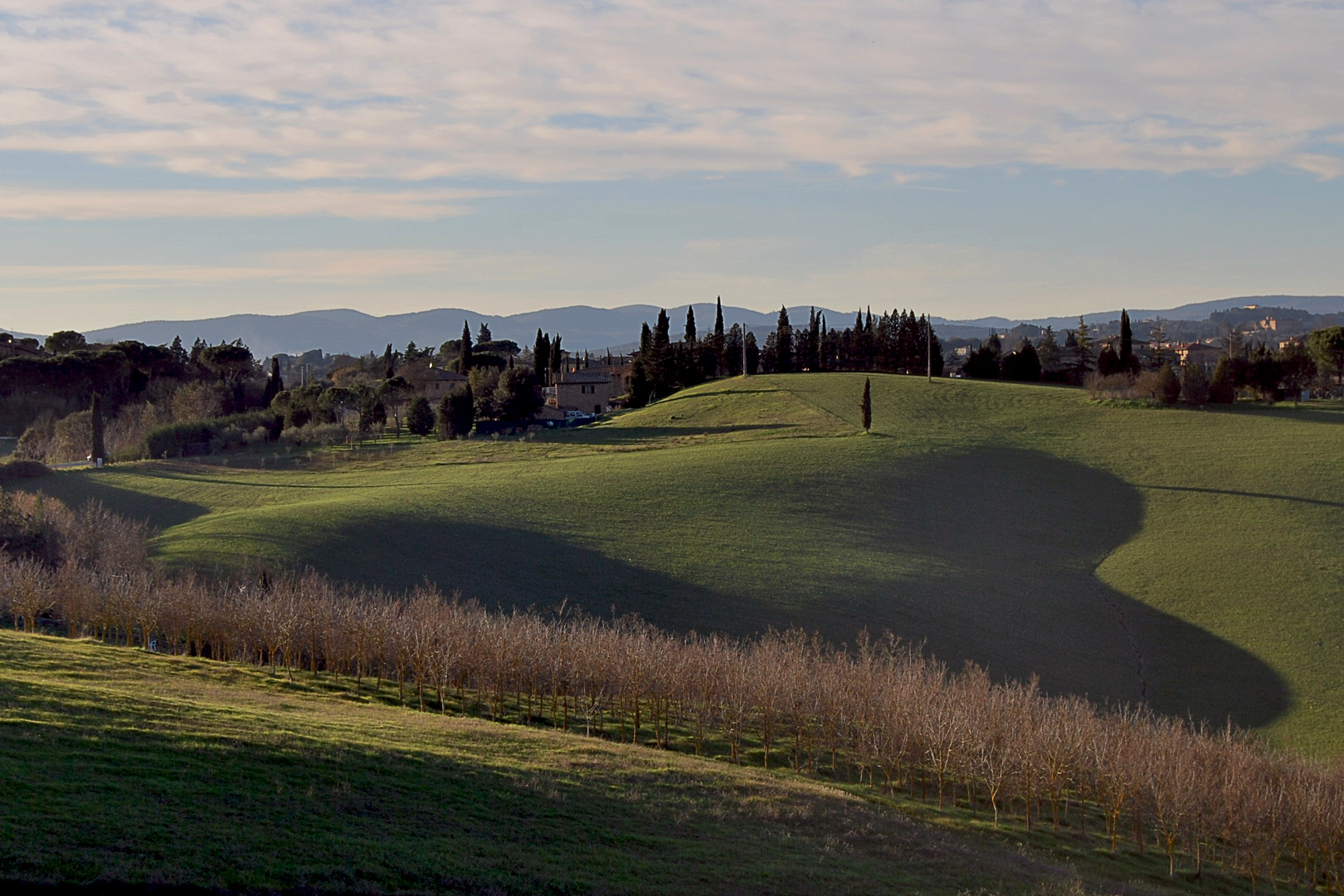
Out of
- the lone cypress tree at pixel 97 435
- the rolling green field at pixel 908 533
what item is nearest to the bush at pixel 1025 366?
the rolling green field at pixel 908 533

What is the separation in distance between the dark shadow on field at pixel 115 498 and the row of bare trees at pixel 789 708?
51.0 feet

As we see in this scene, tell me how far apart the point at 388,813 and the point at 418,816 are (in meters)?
0.45

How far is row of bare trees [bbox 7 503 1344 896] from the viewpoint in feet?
81.0

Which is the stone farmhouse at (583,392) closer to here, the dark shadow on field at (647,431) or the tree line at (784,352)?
the tree line at (784,352)

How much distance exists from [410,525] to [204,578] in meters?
10.5

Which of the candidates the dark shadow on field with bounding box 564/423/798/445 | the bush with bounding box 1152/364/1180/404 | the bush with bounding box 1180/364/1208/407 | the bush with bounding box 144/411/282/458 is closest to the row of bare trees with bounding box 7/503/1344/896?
the bush with bounding box 144/411/282/458

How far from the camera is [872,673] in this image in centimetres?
3100

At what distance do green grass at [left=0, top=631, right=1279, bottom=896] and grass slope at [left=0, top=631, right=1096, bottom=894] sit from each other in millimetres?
44

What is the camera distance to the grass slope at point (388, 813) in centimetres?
1339

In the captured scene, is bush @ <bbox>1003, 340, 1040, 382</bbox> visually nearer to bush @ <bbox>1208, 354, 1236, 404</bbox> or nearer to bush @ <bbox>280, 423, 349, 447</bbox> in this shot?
bush @ <bbox>1208, 354, 1236, 404</bbox>

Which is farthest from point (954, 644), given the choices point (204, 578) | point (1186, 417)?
point (1186, 417)

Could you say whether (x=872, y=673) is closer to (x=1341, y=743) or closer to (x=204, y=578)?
(x=1341, y=743)

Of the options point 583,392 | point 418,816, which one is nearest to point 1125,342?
point 583,392

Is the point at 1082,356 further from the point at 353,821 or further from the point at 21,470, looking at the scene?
the point at 353,821
